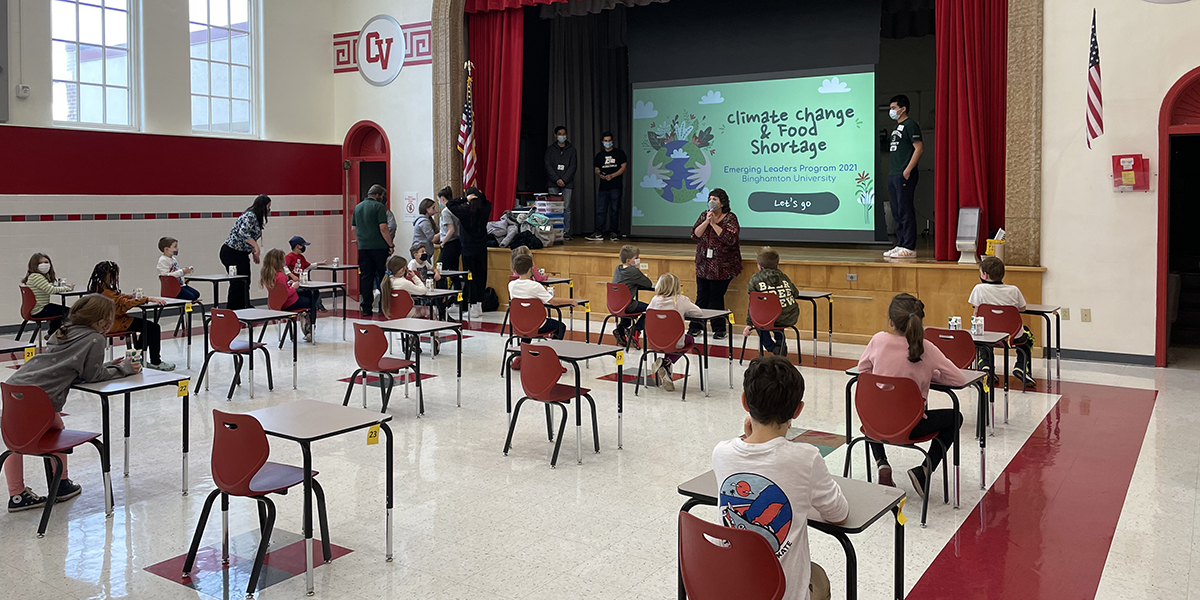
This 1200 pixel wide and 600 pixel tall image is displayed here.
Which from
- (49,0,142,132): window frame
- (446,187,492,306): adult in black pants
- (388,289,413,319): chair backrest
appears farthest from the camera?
(446,187,492,306): adult in black pants

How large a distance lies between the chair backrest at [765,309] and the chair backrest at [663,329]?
1.27 m

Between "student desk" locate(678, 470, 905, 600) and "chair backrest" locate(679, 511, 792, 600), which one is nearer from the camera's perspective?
"chair backrest" locate(679, 511, 792, 600)

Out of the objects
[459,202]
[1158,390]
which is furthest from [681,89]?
[1158,390]

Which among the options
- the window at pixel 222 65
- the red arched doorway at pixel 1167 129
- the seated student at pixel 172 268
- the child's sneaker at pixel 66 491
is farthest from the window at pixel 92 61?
the red arched doorway at pixel 1167 129

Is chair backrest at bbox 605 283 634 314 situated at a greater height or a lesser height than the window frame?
lesser

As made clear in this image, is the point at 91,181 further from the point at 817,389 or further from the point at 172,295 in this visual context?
the point at 817,389

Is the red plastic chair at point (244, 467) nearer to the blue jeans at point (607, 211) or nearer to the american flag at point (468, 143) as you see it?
the american flag at point (468, 143)

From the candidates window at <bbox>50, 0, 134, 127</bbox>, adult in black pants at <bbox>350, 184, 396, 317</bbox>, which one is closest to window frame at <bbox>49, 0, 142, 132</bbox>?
window at <bbox>50, 0, 134, 127</bbox>

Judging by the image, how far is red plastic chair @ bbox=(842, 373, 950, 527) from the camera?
450 cm

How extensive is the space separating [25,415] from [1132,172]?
8.49m

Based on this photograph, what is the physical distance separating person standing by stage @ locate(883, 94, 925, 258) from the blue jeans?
4598mm

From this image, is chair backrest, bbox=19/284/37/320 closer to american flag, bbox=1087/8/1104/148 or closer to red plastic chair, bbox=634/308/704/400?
red plastic chair, bbox=634/308/704/400

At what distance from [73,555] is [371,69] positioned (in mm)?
10307

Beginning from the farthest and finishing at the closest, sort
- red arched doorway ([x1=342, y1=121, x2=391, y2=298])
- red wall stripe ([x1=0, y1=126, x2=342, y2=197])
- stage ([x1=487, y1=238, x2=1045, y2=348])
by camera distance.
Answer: red arched doorway ([x1=342, y1=121, x2=391, y2=298]) < red wall stripe ([x1=0, y1=126, x2=342, y2=197]) < stage ([x1=487, y1=238, x2=1045, y2=348])
